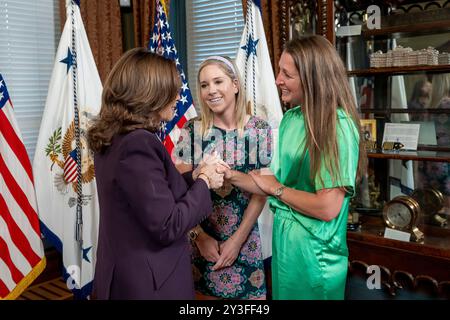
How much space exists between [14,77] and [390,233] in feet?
8.57

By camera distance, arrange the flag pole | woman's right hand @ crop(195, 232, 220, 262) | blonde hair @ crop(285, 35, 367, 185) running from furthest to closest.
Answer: the flag pole < woman's right hand @ crop(195, 232, 220, 262) < blonde hair @ crop(285, 35, 367, 185)

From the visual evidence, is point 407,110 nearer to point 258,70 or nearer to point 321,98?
point 258,70

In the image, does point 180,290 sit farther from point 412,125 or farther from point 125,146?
point 412,125

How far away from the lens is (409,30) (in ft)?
7.75

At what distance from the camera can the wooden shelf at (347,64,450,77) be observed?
88.9 inches

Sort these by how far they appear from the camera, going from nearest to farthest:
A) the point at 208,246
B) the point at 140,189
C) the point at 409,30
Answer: the point at 140,189 < the point at 208,246 < the point at 409,30

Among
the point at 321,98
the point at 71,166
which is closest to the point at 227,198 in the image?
the point at 321,98

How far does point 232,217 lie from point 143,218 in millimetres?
729

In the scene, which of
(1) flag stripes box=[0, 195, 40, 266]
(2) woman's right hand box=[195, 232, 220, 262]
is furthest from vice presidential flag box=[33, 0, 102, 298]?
(2) woman's right hand box=[195, 232, 220, 262]

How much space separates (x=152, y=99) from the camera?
4.20ft

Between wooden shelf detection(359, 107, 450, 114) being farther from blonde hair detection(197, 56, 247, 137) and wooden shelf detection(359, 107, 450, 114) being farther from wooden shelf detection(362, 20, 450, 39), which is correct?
blonde hair detection(197, 56, 247, 137)

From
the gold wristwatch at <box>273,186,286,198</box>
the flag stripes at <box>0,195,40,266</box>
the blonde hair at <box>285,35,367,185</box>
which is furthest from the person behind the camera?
the flag stripes at <box>0,195,40,266</box>

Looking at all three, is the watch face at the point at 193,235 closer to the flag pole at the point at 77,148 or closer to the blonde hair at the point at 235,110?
the blonde hair at the point at 235,110

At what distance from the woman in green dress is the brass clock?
2.92 ft
